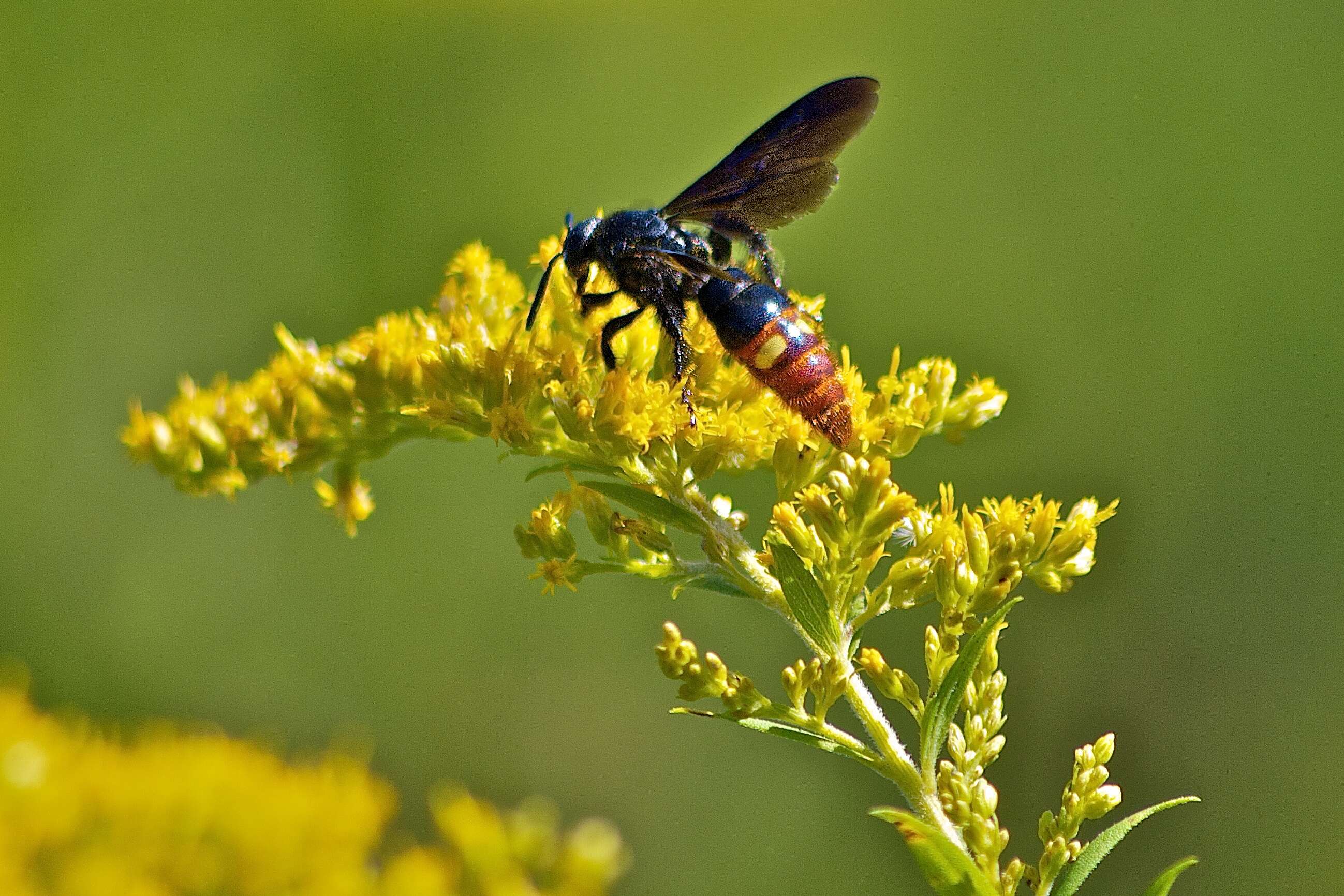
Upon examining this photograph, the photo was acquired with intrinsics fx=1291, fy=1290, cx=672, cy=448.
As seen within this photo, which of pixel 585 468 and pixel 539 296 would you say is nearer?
pixel 585 468

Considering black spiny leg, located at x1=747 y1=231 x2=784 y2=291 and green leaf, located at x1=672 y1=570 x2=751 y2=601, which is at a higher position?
black spiny leg, located at x1=747 y1=231 x2=784 y2=291

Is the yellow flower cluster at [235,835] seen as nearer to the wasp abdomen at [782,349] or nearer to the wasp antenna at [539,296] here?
the wasp antenna at [539,296]

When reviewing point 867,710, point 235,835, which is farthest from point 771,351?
point 235,835

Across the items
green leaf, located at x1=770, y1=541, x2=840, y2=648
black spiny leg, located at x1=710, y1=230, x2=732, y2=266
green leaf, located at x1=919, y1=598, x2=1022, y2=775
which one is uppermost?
black spiny leg, located at x1=710, y1=230, x2=732, y2=266

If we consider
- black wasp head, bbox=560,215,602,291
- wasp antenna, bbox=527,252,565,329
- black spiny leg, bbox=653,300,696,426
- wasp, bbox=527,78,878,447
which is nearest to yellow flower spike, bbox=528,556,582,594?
wasp, bbox=527,78,878,447

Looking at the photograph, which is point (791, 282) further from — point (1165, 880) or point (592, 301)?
point (1165, 880)

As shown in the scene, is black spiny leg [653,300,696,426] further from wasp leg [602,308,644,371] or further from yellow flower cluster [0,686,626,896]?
yellow flower cluster [0,686,626,896]

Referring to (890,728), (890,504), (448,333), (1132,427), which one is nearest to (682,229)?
(448,333)
